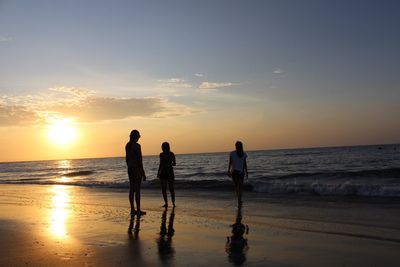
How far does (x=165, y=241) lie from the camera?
650 centimetres

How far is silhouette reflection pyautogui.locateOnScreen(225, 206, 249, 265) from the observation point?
5332mm

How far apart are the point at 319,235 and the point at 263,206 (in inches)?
173

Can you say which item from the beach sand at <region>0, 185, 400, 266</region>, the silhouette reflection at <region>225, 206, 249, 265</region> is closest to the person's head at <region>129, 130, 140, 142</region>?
the beach sand at <region>0, 185, 400, 266</region>

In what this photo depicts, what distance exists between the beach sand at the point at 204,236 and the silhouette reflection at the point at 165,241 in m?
0.01

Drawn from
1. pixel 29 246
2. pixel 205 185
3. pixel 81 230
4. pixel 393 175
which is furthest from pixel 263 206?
pixel 393 175

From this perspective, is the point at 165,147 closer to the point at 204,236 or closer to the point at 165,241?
the point at 204,236

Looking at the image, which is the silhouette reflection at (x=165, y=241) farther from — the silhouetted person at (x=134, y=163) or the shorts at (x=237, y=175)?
the shorts at (x=237, y=175)

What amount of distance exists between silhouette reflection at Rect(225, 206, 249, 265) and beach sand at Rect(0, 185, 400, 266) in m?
0.01

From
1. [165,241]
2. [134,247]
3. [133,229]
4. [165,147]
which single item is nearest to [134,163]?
[165,147]

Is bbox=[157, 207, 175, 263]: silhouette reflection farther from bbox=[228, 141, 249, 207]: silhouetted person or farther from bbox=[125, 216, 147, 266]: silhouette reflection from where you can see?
bbox=[228, 141, 249, 207]: silhouetted person

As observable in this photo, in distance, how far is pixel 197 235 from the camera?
703cm

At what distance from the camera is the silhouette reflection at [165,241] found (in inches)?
218

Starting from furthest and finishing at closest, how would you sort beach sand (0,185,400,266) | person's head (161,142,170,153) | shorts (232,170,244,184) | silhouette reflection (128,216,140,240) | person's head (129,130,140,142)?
person's head (161,142,170,153) → shorts (232,170,244,184) → person's head (129,130,140,142) → silhouette reflection (128,216,140,240) → beach sand (0,185,400,266)

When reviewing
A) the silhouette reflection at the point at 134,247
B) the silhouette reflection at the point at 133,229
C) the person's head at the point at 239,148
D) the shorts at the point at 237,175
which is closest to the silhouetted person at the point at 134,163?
the silhouette reflection at the point at 133,229
